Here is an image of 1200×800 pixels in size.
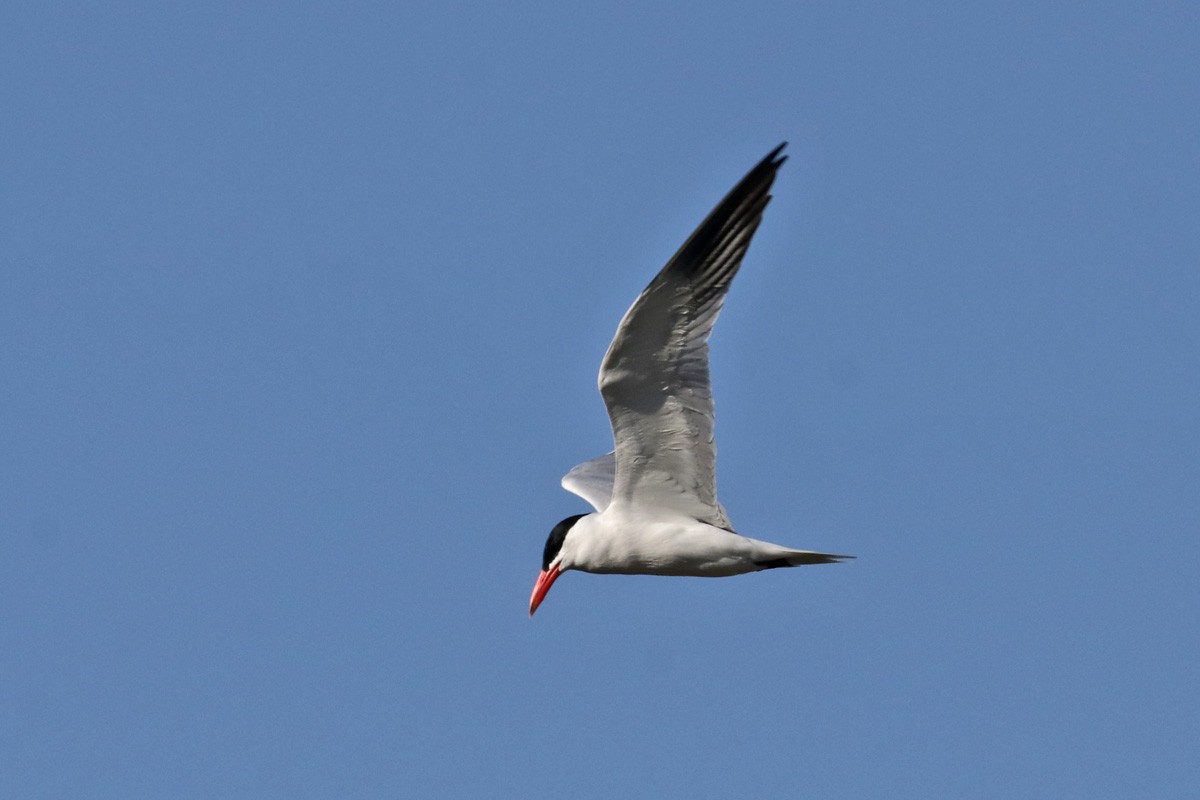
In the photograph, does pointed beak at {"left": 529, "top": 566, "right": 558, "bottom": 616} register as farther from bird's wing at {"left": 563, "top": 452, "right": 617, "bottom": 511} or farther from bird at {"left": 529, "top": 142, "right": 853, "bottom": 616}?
bird's wing at {"left": 563, "top": 452, "right": 617, "bottom": 511}

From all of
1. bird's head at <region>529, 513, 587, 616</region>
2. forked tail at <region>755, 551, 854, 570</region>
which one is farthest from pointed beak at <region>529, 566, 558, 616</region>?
forked tail at <region>755, 551, 854, 570</region>

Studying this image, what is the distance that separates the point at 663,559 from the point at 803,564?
0.98 meters

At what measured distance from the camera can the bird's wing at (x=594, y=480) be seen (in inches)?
568

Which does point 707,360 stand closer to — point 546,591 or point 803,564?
point 803,564

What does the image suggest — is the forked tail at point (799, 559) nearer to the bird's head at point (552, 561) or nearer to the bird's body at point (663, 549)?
the bird's body at point (663, 549)

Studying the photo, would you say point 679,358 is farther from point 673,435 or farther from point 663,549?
point 663,549

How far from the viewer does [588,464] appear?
15.4m

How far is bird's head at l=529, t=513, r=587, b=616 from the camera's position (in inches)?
530

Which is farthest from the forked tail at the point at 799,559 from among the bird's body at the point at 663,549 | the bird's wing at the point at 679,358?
the bird's wing at the point at 679,358

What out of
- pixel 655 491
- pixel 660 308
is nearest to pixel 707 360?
pixel 660 308

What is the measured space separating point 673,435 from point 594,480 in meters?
2.61

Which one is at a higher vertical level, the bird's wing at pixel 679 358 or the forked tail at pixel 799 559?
the bird's wing at pixel 679 358

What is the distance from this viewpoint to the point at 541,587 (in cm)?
1374

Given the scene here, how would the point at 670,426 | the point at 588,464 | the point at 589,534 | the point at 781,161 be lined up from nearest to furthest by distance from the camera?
the point at 781,161 → the point at 670,426 → the point at 589,534 → the point at 588,464
